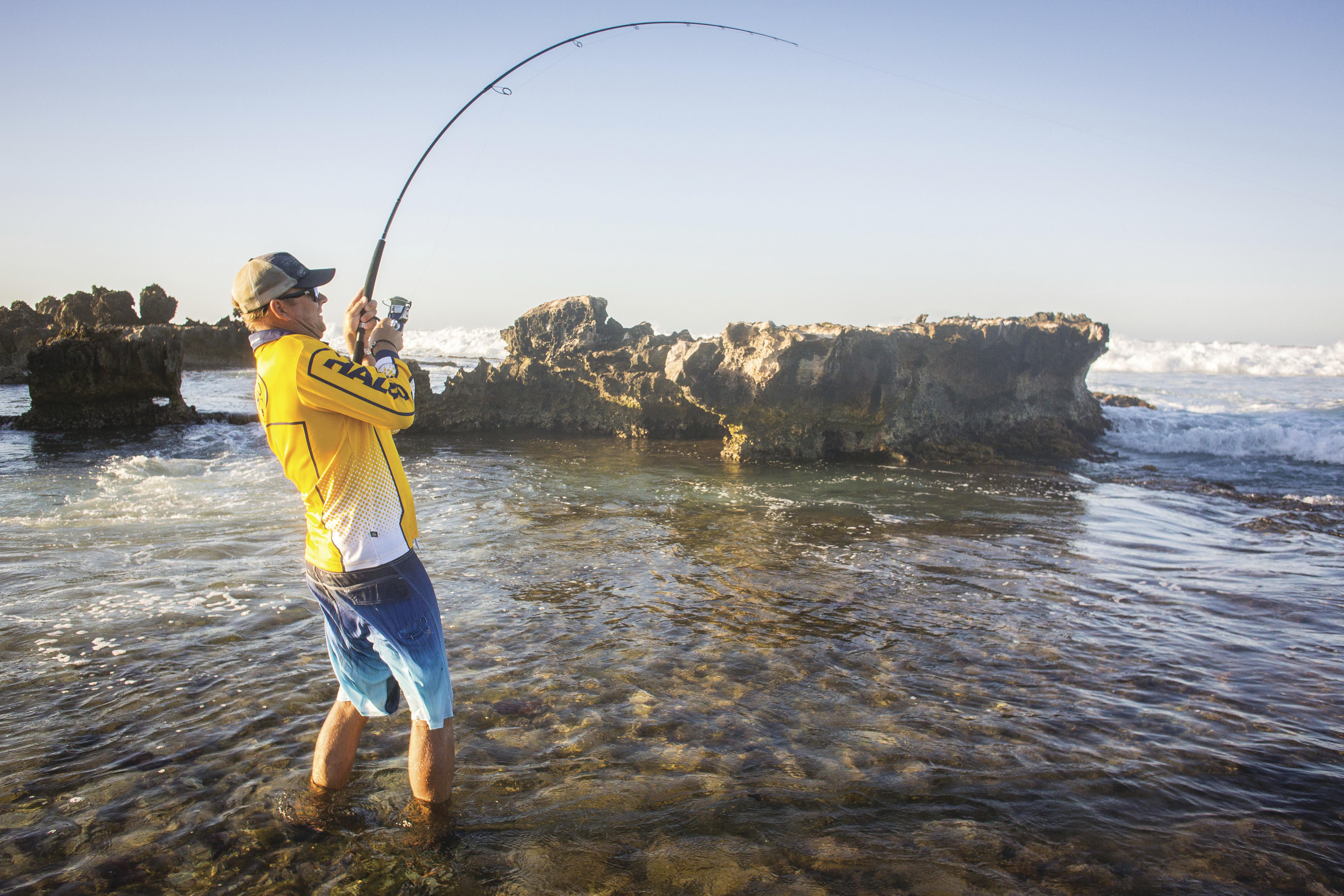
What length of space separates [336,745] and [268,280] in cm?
205

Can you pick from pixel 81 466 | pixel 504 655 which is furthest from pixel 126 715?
pixel 81 466

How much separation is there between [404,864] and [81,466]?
13897 mm

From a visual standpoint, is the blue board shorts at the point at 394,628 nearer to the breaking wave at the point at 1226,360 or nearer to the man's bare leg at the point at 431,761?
the man's bare leg at the point at 431,761

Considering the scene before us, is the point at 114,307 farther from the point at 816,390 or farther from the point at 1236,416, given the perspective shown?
the point at 1236,416

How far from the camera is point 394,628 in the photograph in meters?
2.85

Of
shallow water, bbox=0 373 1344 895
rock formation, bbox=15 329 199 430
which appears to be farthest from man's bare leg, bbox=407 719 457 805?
rock formation, bbox=15 329 199 430

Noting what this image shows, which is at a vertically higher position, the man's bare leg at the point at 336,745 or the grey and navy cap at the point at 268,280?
the grey and navy cap at the point at 268,280

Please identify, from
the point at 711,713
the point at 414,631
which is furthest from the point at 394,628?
the point at 711,713

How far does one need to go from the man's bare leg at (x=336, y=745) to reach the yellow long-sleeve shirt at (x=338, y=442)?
77 centimetres

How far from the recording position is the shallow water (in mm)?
2811

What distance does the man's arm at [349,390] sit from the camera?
8.75 feet

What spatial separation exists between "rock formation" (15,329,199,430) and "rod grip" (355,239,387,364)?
18.0 metres

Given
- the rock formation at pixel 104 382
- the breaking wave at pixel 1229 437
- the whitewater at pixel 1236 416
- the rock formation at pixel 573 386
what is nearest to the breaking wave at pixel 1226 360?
the whitewater at pixel 1236 416

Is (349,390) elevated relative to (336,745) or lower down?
elevated
